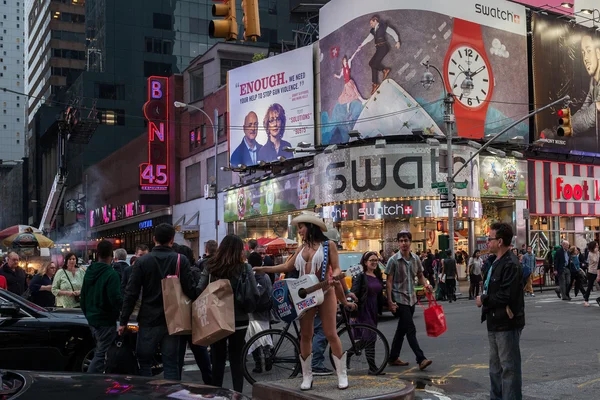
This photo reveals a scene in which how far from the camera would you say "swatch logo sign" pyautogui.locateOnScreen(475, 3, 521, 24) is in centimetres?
3634

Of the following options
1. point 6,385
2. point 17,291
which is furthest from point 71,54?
point 6,385

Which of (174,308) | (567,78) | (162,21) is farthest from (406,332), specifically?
(162,21)

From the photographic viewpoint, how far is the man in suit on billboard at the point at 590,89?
40125 millimetres

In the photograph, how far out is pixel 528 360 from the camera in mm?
10648

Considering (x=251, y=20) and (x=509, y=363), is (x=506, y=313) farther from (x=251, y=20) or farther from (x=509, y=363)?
(x=251, y=20)

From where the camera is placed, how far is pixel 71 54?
361ft

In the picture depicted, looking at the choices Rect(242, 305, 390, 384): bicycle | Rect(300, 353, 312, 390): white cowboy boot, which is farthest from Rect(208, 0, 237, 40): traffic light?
Rect(300, 353, 312, 390): white cowboy boot

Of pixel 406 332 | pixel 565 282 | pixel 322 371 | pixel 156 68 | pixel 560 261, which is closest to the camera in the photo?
pixel 322 371

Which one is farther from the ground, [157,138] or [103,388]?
[157,138]

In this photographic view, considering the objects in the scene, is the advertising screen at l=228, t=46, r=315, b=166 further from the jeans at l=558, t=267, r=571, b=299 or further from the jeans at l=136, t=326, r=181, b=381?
the jeans at l=136, t=326, r=181, b=381

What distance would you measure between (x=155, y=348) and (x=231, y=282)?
3.44 ft

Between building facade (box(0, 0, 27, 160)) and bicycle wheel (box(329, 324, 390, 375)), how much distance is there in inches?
7012

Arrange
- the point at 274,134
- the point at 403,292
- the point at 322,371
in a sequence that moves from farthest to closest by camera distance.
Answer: the point at 274,134 < the point at 403,292 < the point at 322,371

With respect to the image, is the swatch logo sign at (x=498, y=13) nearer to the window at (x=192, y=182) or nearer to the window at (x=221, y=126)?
the window at (x=221, y=126)
